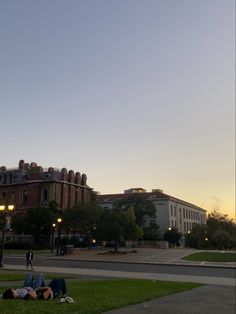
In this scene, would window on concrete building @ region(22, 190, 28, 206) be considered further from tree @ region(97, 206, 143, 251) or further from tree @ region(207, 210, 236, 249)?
tree @ region(207, 210, 236, 249)

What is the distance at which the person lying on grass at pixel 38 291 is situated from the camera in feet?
37.1

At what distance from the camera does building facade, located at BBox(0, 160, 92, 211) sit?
80875 mm

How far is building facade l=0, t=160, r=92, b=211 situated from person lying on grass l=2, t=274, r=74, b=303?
6623cm

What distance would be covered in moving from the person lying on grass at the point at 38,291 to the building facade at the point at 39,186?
66.2m

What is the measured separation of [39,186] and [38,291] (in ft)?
234

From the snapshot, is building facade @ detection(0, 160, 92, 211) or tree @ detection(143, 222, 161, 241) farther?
tree @ detection(143, 222, 161, 241)

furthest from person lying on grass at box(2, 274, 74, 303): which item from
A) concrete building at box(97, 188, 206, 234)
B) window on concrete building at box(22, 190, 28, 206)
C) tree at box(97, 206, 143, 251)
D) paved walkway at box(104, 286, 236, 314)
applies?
concrete building at box(97, 188, 206, 234)

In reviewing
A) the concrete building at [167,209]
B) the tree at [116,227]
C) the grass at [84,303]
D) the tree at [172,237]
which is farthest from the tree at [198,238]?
the grass at [84,303]

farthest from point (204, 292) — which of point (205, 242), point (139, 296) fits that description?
point (205, 242)

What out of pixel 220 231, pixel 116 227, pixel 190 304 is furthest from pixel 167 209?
pixel 190 304

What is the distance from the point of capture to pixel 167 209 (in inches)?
4306

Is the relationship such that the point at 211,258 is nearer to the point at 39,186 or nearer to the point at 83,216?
the point at 83,216

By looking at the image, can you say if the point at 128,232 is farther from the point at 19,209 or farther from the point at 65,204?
the point at 19,209

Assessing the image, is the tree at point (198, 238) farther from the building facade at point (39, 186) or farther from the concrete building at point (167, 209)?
the building facade at point (39, 186)
